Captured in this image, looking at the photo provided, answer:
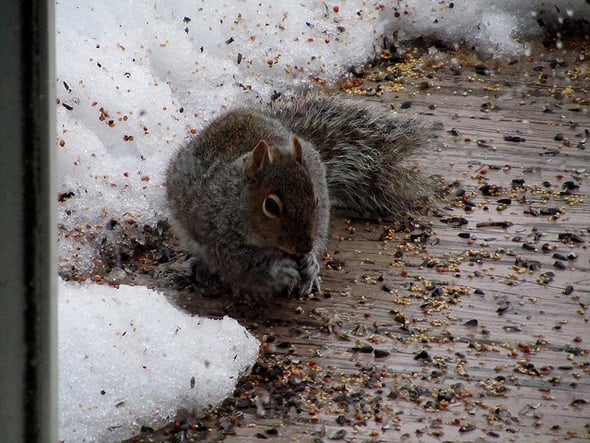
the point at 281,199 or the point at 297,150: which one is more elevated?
the point at 297,150

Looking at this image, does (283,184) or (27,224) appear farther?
(283,184)

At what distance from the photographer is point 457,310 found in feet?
8.14

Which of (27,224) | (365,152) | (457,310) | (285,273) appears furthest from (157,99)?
(27,224)

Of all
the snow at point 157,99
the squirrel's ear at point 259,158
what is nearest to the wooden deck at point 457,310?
the snow at point 157,99

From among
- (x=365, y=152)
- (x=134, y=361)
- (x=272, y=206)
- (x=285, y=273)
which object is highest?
(x=365, y=152)

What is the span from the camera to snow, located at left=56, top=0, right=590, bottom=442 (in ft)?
6.70

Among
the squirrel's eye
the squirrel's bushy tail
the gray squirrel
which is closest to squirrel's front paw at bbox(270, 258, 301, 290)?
the gray squirrel

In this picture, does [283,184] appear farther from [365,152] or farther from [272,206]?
[365,152]

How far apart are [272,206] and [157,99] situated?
96 cm

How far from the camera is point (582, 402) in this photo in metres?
2.09

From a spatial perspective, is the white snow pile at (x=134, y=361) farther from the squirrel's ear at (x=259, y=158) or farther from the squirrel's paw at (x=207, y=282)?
the squirrel's ear at (x=259, y=158)

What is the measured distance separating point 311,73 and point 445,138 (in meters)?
0.66

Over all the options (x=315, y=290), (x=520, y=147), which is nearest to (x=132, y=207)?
(x=315, y=290)

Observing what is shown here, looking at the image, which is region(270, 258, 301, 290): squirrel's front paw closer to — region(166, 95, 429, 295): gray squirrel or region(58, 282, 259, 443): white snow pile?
region(166, 95, 429, 295): gray squirrel
